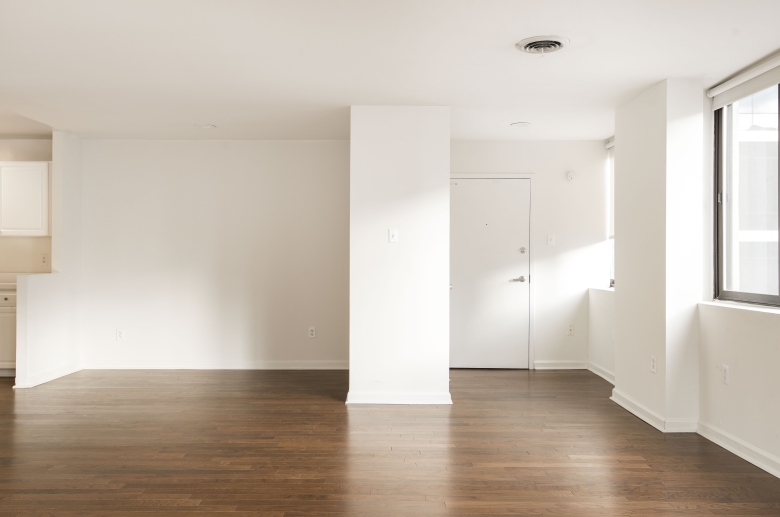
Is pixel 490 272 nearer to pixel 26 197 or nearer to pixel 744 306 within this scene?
pixel 744 306

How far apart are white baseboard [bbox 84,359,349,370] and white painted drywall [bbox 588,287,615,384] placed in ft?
8.43

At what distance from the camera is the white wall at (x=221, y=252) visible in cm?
604

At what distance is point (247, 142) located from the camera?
6.05 meters

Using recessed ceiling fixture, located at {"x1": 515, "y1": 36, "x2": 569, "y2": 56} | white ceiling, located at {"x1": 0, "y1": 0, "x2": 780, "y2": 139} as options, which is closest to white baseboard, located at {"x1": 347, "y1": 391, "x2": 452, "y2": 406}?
white ceiling, located at {"x1": 0, "y1": 0, "x2": 780, "y2": 139}

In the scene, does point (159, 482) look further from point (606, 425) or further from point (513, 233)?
point (513, 233)

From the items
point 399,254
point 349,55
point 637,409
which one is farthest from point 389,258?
point 637,409

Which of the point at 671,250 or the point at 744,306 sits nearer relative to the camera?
the point at 744,306

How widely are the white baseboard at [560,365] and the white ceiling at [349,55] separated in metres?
2.52

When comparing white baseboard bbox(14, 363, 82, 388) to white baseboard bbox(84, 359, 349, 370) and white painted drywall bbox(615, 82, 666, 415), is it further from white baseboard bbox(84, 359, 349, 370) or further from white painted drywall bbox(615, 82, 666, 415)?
white painted drywall bbox(615, 82, 666, 415)

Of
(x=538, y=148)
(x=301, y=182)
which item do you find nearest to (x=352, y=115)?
(x=301, y=182)

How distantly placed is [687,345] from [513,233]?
249 cm

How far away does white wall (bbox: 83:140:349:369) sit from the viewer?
19.8 ft

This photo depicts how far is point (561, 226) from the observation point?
6.07 metres

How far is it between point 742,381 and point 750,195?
1184mm
